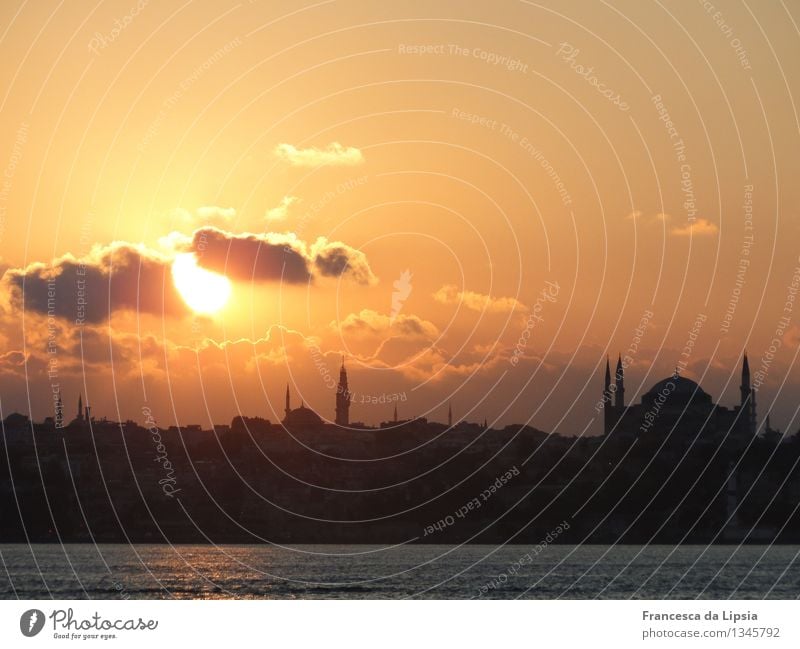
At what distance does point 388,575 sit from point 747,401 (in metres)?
72.9

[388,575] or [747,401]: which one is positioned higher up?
[747,401]

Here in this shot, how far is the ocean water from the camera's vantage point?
110 m

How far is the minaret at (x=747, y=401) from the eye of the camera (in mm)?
188875

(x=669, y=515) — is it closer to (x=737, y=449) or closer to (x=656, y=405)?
(x=737, y=449)

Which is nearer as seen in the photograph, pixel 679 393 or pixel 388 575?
pixel 388 575

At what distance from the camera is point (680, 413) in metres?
194

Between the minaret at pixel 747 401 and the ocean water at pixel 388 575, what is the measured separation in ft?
57.0

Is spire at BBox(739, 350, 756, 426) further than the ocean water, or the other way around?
spire at BBox(739, 350, 756, 426)

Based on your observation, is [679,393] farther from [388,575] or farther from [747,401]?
[388,575]

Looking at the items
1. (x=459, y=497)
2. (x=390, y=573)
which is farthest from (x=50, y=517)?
(x=390, y=573)

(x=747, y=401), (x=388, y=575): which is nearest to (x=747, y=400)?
(x=747, y=401)
